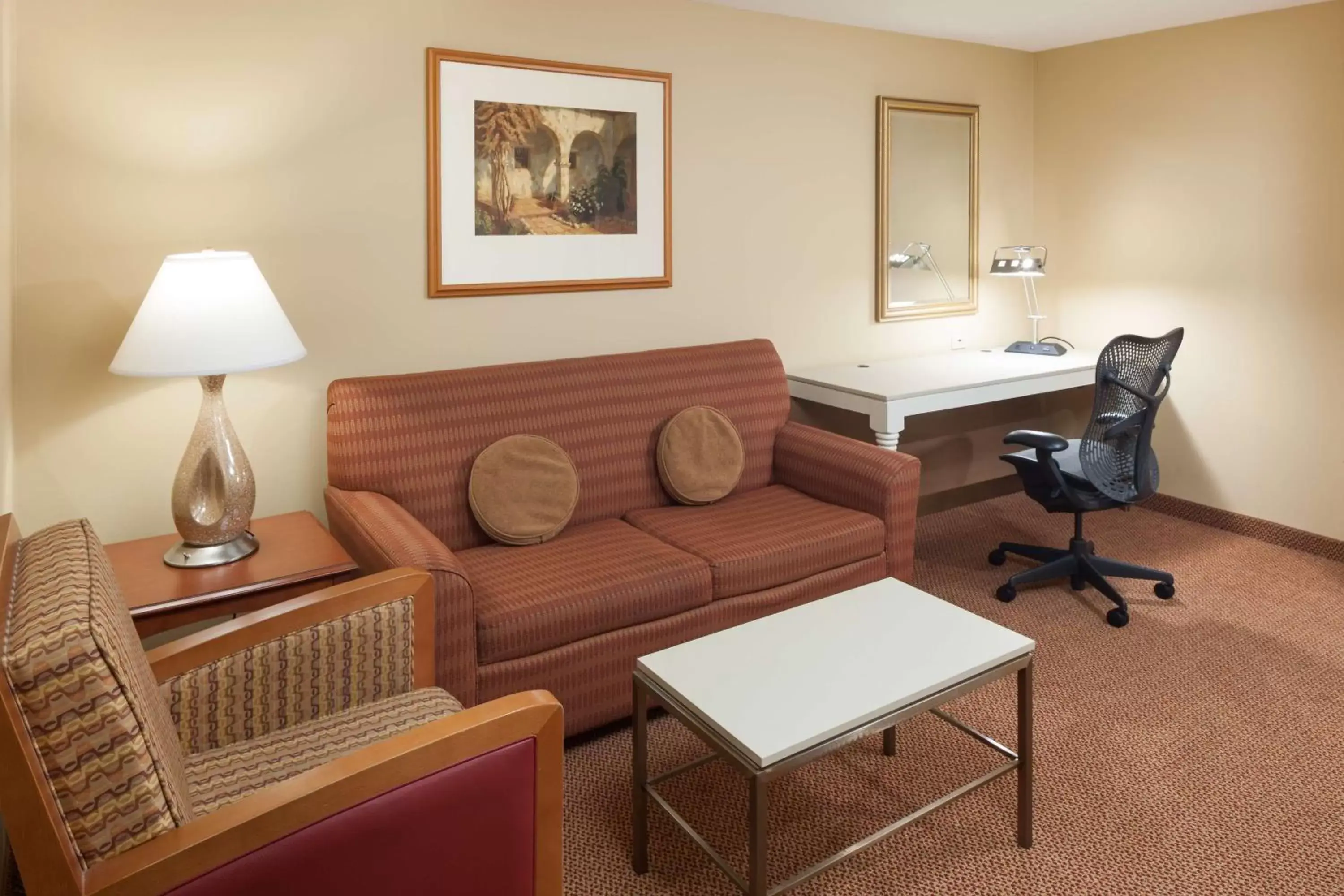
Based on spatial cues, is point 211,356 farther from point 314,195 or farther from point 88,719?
point 88,719

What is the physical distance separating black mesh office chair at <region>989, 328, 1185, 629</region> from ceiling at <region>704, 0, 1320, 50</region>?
132cm

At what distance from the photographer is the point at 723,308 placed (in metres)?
3.59

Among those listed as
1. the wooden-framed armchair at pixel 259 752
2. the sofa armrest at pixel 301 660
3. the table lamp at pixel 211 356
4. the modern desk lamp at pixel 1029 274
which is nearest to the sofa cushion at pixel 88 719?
the wooden-framed armchair at pixel 259 752

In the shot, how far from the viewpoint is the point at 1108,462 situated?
123 inches

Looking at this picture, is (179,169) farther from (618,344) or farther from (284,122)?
(618,344)

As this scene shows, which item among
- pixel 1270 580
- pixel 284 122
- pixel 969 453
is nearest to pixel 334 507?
pixel 284 122

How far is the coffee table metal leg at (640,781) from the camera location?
6.30ft

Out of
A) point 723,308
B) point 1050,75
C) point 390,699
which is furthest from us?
point 1050,75

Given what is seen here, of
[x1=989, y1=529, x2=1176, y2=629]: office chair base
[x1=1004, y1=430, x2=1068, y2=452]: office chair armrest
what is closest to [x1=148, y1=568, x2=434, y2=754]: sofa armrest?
[x1=1004, y1=430, x2=1068, y2=452]: office chair armrest

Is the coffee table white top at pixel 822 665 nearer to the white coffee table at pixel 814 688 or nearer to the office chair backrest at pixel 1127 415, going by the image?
the white coffee table at pixel 814 688

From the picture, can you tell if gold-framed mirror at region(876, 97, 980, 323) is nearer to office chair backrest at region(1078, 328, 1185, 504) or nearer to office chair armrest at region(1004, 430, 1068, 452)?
office chair armrest at region(1004, 430, 1068, 452)

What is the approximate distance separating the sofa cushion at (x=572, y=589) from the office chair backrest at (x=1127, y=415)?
4.79ft

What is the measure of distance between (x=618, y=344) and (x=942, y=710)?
5.37ft

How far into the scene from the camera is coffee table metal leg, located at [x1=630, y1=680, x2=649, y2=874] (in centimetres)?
192
